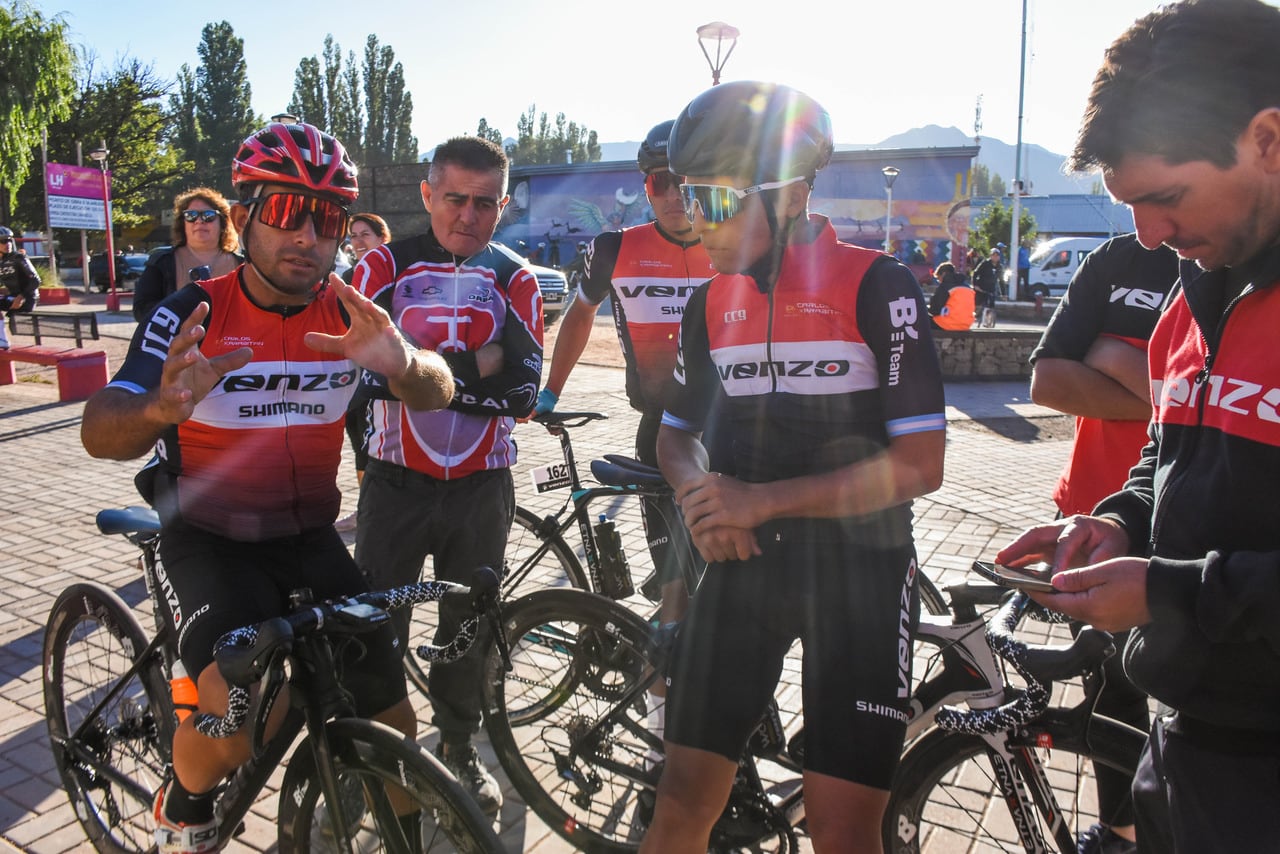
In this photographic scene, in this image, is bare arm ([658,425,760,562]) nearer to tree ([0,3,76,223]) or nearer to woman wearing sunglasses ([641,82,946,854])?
woman wearing sunglasses ([641,82,946,854])

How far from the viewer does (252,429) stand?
2.70 meters

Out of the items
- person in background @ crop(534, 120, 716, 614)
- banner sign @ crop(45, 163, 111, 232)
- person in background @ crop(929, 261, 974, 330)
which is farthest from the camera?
banner sign @ crop(45, 163, 111, 232)

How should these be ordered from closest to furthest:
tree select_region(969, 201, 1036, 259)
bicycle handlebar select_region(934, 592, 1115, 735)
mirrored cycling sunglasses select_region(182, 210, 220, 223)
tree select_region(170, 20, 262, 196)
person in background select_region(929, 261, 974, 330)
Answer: bicycle handlebar select_region(934, 592, 1115, 735) → mirrored cycling sunglasses select_region(182, 210, 220, 223) → person in background select_region(929, 261, 974, 330) → tree select_region(969, 201, 1036, 259) → tree select_region(170, 20, 262, 196)

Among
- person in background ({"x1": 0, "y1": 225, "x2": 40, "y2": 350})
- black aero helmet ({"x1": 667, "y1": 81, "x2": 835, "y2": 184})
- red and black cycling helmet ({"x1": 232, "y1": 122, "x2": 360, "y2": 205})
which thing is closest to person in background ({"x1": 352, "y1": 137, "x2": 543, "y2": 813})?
red and black cycling helmet ({"x1": 232, "y1": 122, "x2": 360, "y2": 205})

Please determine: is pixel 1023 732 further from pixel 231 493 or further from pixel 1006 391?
pixel 1006 391

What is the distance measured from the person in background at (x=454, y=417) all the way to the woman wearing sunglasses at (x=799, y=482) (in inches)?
54.3

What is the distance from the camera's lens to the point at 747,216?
2271 mm

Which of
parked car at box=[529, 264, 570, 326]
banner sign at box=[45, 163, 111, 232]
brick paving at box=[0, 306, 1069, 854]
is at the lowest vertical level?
brick paving at box=[0, 306, 1069, 854]

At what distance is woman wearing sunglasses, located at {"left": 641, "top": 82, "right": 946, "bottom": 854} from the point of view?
215 centimetres

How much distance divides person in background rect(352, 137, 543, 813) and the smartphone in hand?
2.07 meters

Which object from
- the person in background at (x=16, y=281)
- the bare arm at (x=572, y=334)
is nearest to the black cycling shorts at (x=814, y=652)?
the bare arm at (x=572, y=334)

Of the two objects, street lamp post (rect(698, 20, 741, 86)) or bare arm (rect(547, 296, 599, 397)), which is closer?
bare arm (rect(547, 296, 599, 397))

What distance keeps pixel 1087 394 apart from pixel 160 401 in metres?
2.53

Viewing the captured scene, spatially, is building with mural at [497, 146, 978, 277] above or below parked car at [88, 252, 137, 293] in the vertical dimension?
above
